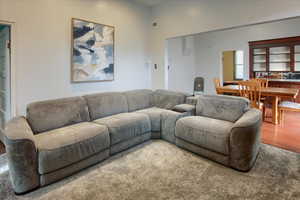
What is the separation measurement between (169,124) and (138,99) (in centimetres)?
98

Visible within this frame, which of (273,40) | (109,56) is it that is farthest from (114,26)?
(273,40)

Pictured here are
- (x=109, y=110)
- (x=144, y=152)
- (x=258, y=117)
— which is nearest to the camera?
(x=258, y=117)

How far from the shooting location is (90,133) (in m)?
2.44

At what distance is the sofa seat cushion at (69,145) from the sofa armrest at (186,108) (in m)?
1.40

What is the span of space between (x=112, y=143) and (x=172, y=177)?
39.2 inches

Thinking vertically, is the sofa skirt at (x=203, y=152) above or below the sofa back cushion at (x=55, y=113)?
below

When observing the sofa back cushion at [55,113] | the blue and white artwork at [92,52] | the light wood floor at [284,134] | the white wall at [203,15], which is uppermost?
the white wall at [203,15]

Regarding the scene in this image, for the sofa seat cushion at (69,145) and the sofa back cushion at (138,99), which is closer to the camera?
the sofa seat cushion at (69,145)

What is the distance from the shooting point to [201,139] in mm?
2658

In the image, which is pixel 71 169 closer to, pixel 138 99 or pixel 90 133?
pixel 90 133

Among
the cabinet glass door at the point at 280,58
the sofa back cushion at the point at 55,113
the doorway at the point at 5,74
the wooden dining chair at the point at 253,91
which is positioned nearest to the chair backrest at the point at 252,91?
the wooden dining chair at the point at 253,91

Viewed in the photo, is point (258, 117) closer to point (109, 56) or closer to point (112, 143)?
point (112, 143)

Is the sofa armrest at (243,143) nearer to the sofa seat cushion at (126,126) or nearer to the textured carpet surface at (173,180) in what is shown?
the textured carpet surface at (173,180)

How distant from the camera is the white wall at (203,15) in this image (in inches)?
119
